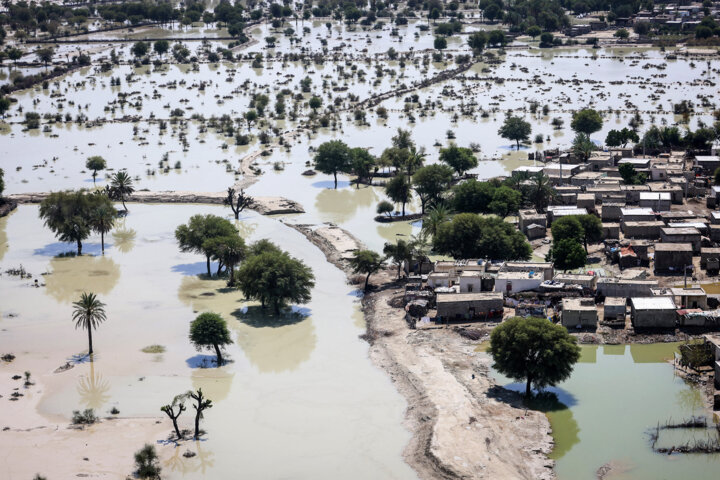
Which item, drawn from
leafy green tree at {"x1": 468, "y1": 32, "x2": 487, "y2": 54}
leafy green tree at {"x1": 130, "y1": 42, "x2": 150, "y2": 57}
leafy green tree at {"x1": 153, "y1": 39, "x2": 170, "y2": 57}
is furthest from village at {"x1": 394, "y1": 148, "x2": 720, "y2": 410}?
leafy green tree at {"x1": 153, "y1": 39, "x2": 170, "y2": 57}

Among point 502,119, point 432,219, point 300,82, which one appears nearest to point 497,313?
point 432,219

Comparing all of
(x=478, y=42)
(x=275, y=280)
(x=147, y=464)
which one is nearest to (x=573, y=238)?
(x=275, y=280)

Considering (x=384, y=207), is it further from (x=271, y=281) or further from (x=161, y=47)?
(x=161, y=47)

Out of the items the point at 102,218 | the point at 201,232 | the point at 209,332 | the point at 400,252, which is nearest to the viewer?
the point at 209,332

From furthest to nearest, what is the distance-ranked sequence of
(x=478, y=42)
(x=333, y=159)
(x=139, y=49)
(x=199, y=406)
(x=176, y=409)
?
(x=478, y=42) < (x=139, y=49) < (x=333, y=159) < (x=176, y=409) < (x=199, y=406)

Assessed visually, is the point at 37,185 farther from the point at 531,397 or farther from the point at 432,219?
the point at 531,397

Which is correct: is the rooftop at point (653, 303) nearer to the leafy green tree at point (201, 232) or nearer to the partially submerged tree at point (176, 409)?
the partially submerged tree at point (176, 409)
